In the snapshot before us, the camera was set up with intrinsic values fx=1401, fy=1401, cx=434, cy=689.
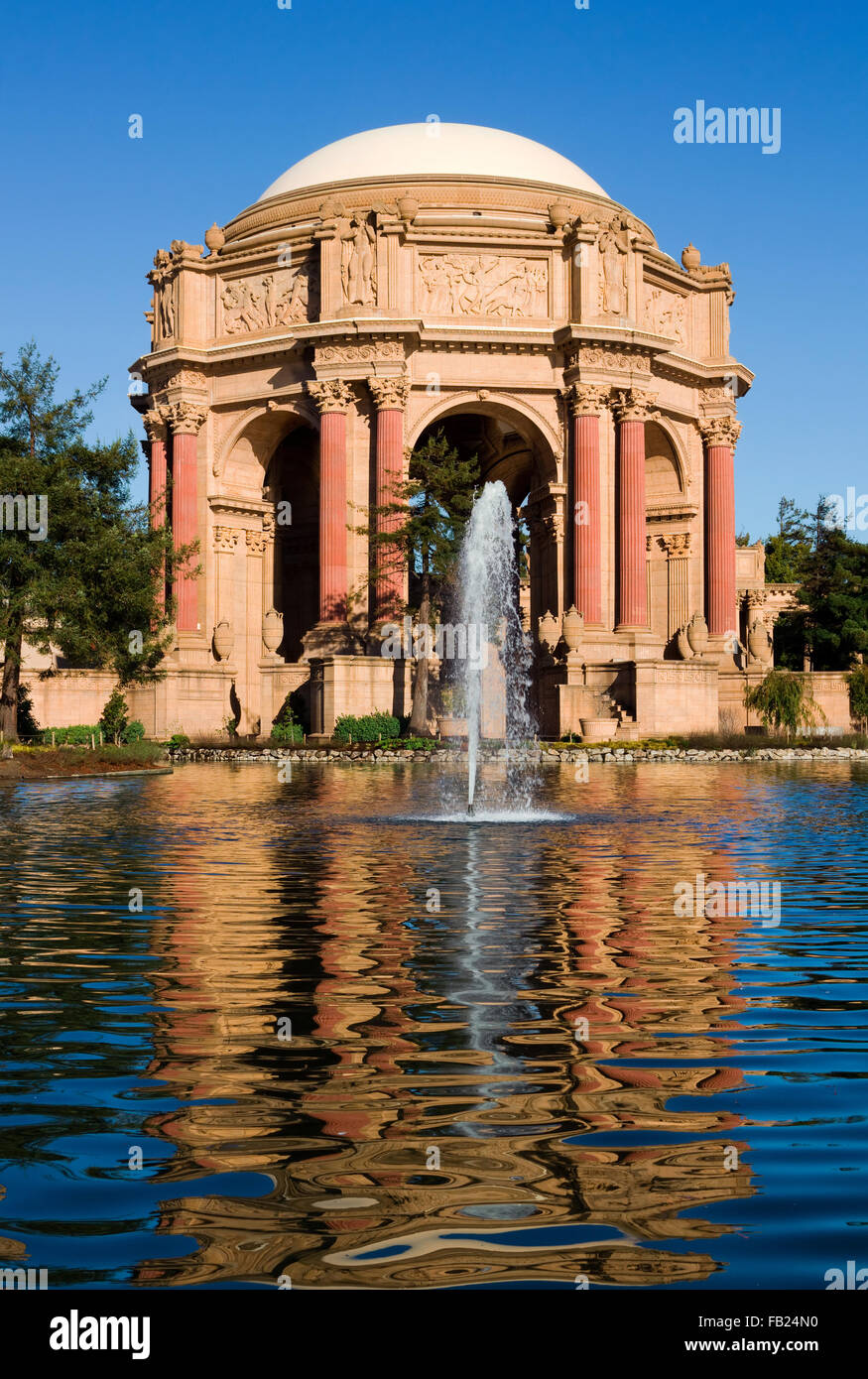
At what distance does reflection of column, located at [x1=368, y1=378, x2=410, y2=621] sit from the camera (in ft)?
170

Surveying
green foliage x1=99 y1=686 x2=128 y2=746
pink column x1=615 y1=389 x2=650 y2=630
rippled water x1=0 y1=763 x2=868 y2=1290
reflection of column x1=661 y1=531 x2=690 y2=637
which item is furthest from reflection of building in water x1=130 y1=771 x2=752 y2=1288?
reflection of column x1=661 y1=531 x2=690 y2=637

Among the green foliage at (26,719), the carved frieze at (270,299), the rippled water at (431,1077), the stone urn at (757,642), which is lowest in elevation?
the rippled water at (431,1077)

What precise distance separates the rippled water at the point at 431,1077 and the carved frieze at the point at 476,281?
46221 millimetres

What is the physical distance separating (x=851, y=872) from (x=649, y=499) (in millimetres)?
53682

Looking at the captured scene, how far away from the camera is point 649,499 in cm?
6425

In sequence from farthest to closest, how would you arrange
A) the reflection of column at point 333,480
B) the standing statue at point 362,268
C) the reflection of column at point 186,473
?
the reflection of column at point 186,473
the reflection of column at point 333,480
the standing statue at point 362,268

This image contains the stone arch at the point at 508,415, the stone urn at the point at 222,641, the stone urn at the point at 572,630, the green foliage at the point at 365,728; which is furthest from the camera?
the stone urn at the point at 222,641

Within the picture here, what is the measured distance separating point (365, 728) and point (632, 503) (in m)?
15.6

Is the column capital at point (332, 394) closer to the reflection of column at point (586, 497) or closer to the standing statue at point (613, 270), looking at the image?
the reflection of column at point (586, 497)

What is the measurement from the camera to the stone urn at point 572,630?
166ft

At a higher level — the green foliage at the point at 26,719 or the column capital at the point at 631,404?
the column capital at the point at 631,404

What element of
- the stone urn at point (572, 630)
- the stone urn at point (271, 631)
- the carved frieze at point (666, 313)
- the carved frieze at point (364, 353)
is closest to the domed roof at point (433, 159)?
the carved frieze at point (666, 313)

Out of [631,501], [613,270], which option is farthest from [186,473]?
[613,270]

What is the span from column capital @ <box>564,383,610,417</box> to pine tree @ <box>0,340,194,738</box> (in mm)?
22342
